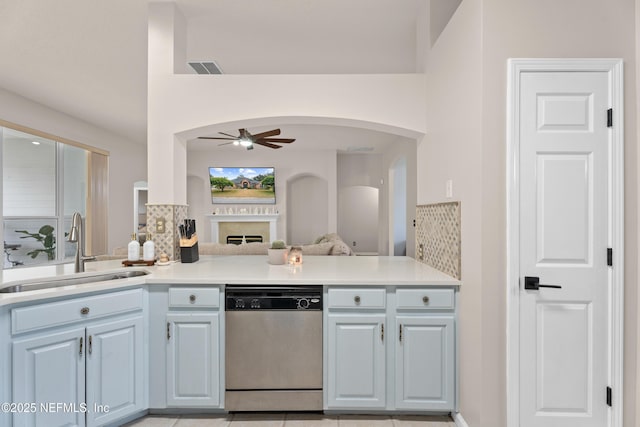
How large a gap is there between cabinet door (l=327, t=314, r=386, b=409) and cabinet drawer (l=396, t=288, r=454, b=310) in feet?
0.57

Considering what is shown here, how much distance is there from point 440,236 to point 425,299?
0.57m

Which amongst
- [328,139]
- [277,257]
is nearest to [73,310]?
[277,257]

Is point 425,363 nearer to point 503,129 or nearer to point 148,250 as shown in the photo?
point 503,129

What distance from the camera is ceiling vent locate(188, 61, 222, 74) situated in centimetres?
395

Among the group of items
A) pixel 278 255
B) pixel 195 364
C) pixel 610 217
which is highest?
pixel 610 217

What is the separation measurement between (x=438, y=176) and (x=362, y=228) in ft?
25.5

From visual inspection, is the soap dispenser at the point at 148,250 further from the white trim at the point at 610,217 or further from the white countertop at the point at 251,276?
the white trim at the point at 610,217

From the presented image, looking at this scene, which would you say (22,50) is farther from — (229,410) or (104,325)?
(229,410)

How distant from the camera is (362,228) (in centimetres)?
1041

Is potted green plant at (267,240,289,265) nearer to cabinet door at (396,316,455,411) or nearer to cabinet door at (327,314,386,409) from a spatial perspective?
cabinet door at (327,314,386,409)

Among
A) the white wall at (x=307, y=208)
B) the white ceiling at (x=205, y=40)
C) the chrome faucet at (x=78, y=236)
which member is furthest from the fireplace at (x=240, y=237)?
the chrome faucet at (x=78, y=236)

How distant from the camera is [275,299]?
232cm

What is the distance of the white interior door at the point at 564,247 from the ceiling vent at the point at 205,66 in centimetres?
326

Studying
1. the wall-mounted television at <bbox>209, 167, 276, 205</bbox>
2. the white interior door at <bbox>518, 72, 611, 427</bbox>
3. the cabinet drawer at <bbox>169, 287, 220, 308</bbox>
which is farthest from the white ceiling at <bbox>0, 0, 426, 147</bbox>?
the wall-mounted television at <bbox>209, 167, 276, 205</bbox>
